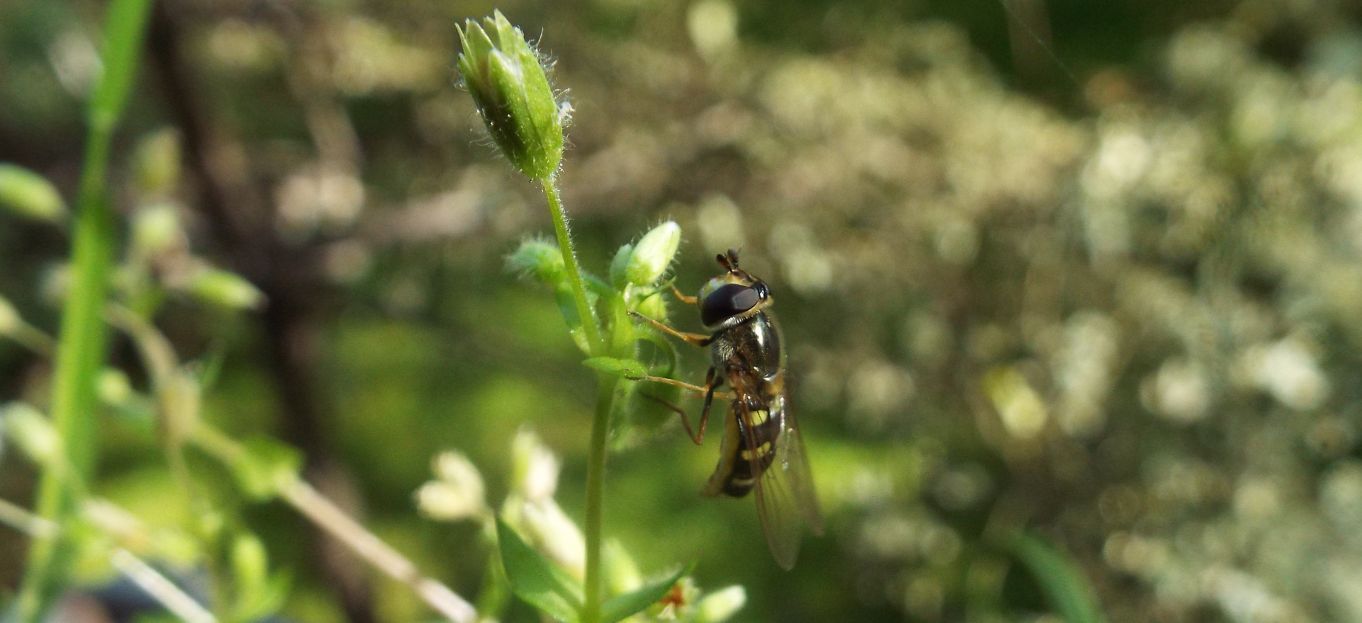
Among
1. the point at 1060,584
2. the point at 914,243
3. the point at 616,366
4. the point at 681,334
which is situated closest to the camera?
the point at 616,366

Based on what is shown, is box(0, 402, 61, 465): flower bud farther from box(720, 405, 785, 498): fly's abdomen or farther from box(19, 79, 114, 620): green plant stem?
box(720, 405, 785, 498): fly's abdomen

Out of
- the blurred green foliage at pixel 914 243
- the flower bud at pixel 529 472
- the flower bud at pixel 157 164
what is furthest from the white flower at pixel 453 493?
the blurred green foliage at pixel 914 243

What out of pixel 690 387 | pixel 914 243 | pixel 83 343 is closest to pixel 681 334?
pixel 690 387

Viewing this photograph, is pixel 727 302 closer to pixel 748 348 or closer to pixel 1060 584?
pixel 748 348

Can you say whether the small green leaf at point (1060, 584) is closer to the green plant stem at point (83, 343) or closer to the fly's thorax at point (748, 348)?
the fly's thorax at point (748, 348)

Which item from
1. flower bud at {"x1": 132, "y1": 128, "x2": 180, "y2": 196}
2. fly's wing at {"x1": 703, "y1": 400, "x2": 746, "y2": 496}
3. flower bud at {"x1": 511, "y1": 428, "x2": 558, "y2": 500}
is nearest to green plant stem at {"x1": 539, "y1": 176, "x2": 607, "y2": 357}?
flower bud at {"x1": 511, "y1": 428, "x2": 558, "y2": 500}

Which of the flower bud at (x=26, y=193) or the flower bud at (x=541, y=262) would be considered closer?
the flower bud at (x=541, y=262)

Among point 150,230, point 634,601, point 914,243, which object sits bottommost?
point 634,601
